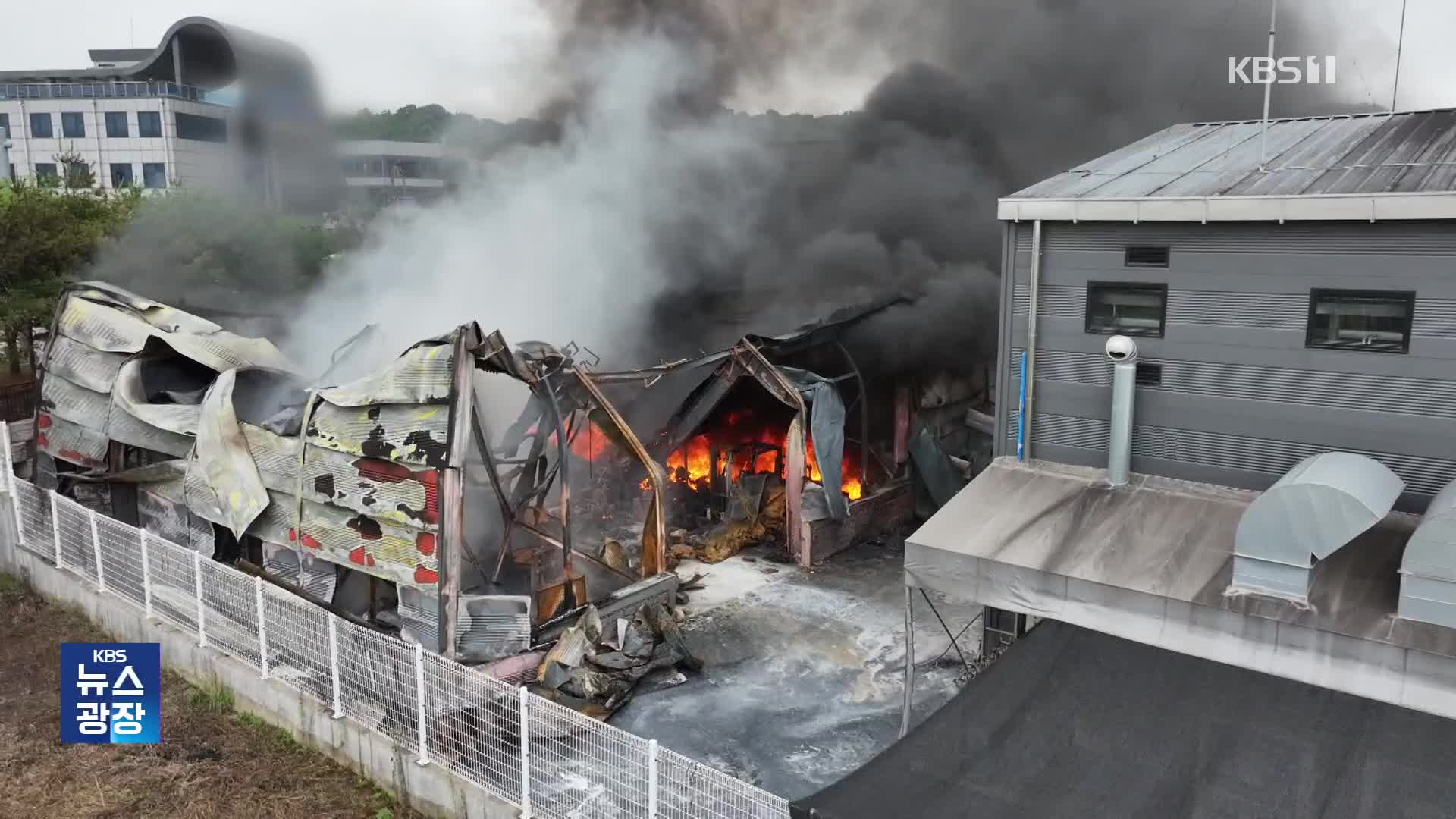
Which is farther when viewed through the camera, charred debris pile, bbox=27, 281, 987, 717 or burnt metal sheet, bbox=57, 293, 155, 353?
burnt metal sheet, bbox=57, 293, 155, 353

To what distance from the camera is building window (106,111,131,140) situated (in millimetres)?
33375

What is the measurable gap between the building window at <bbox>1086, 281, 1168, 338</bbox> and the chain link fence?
5.13 metres

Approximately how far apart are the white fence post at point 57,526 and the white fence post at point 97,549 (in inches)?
30.4

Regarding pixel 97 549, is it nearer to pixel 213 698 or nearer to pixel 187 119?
pixel 213 698

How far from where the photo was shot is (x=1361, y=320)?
25.0ft

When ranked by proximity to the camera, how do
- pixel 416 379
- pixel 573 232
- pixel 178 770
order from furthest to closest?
pixel 573 232, pixel 416 379, pixel 178 770

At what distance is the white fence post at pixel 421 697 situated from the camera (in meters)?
7.42

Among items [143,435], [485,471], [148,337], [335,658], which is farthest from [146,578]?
[485,471]

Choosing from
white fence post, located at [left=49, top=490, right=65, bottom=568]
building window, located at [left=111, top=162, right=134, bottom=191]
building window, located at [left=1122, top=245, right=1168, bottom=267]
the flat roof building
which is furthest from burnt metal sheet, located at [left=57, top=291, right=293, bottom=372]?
building window, located at [left=111, top=162, right=134, bottom=191]

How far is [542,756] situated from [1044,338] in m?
5.54

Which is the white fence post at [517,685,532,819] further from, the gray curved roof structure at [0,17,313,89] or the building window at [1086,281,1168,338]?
the gray curved roof structure at [0,17,313,89]

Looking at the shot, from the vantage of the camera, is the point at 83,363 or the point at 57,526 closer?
the point at 57,526

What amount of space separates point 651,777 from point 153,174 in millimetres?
34515

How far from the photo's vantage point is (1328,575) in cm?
680
